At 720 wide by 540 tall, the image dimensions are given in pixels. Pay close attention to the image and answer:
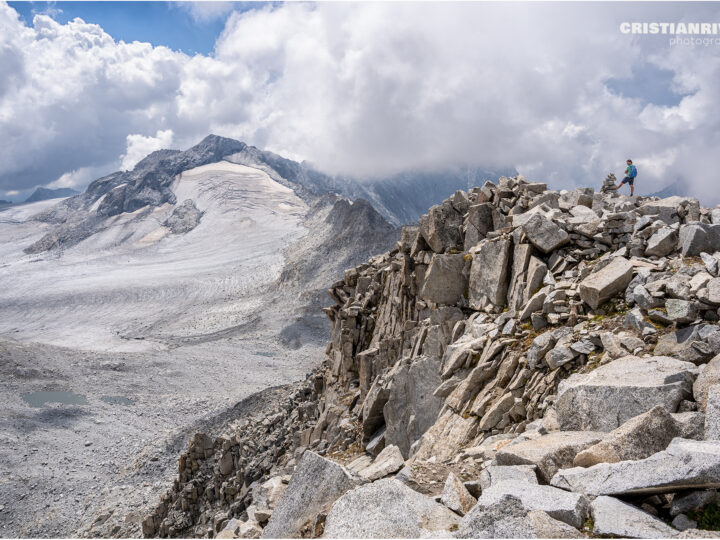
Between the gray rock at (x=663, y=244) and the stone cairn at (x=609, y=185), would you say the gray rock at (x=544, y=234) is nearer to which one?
the gray rock at (x=663, y=244)

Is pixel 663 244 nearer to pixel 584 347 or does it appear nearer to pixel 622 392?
pixel 584 347

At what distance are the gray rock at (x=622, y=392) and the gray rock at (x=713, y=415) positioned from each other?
937 mm

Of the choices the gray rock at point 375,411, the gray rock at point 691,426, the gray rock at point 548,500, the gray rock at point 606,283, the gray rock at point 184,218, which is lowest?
the gray rock at point 375,411

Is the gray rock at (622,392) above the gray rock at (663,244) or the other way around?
the other way around

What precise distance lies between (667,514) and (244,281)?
415 feet

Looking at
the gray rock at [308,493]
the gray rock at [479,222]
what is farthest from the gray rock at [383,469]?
the gray rock at [479,222]

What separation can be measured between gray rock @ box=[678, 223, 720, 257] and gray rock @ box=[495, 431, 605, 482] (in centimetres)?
671

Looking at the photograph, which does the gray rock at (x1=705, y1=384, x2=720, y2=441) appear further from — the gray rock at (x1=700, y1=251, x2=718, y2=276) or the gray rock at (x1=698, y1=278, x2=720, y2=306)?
the gray rock at (x1=700, y1=251, x2=718, y2=276)

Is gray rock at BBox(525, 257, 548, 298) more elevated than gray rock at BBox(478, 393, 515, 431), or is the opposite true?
gray rock at BBox(525, 257, 548, 298)

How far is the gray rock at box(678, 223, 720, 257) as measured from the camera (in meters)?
11.9

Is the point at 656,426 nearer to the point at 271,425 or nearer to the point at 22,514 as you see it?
the point at 271,425

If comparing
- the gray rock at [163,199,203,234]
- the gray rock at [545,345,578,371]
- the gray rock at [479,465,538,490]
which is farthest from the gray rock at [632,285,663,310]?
the gray rock at [163,199,203,234]

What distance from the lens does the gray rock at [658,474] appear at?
5.54 metres

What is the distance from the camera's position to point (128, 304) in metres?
121
